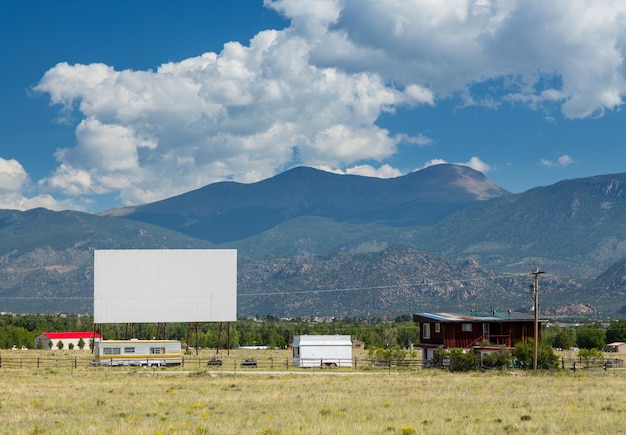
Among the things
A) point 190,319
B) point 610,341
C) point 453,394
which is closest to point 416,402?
point 453,394

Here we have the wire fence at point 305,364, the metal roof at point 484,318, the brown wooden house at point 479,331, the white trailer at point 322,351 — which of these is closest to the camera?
the wire fence at point 305,364

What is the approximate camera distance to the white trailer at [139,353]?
75.4 metres

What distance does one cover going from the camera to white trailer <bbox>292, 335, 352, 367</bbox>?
76062 millimetres

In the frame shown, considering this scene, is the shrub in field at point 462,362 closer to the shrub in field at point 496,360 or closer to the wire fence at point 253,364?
the shrub in field at point 496,360

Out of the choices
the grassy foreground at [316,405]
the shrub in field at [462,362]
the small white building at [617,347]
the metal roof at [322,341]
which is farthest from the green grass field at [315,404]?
the small white building at [617,347]

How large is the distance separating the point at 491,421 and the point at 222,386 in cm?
1997

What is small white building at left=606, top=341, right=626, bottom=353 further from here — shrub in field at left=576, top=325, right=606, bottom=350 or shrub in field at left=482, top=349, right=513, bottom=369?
shrub in field at left=482, top=349, right=513, bottom=369

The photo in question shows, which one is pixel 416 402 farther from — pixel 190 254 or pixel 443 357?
pixel 190 254

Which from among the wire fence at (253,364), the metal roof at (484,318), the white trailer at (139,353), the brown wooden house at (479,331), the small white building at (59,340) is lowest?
the small white building at (59,340)

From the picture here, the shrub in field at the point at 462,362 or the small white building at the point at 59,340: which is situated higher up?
the shrub in field at the point at 462,362

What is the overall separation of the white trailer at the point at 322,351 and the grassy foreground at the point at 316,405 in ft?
75.3

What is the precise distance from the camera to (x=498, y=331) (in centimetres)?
7325

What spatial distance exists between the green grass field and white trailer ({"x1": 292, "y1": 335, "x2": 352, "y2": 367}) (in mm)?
22322

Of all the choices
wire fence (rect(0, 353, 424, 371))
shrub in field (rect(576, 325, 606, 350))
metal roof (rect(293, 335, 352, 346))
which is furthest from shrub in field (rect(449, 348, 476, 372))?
shrub in field (rect(576, 325, 606, 350))
